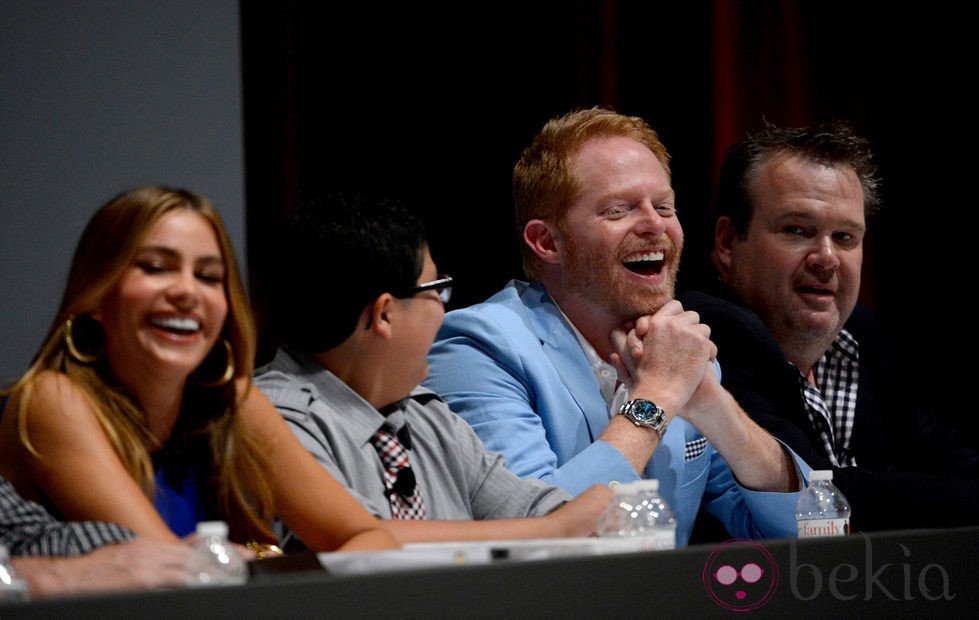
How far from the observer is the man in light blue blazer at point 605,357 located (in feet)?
6.82

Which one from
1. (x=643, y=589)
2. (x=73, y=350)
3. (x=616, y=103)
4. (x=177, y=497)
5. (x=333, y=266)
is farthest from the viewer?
(x=616, y=103)

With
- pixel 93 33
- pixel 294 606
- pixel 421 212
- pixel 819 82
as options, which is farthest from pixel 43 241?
pixel 819 82

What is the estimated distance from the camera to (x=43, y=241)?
2166mm

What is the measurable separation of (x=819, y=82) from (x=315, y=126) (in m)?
1.56

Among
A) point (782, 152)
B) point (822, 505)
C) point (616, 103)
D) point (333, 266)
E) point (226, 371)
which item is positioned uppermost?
point (616, 103)

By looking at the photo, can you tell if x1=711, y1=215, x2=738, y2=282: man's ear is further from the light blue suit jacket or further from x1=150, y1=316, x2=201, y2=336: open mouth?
x1=150, y1=316, x2=201, y2=336: open mouth

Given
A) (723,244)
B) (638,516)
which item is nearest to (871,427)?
(723,244)

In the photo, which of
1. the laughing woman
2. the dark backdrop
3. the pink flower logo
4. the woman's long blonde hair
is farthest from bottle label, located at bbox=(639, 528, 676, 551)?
the dark backdrop

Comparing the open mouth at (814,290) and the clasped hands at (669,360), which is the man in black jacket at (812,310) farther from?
the clasped hands at (669,360)

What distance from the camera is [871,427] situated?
2.74m

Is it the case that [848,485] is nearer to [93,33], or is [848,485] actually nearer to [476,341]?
[476,341]

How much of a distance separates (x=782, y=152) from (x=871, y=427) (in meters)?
0.69

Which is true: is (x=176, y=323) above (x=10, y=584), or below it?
Result: above

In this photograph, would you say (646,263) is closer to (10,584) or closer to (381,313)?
(381,313)
